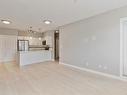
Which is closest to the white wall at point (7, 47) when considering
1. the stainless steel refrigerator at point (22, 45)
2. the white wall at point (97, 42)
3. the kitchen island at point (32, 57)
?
the stainless steel refrigerator at point (22, 45)

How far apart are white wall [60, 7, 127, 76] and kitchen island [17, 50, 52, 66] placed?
213 cm

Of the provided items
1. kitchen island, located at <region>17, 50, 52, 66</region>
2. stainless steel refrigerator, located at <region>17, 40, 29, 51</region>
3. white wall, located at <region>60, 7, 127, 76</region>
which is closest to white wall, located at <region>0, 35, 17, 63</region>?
stainless steel refrigerator, located at <region>17, 40, 29, 51</region>

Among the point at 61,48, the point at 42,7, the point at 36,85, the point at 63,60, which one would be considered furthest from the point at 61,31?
the point at 36,85

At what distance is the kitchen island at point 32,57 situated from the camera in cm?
640

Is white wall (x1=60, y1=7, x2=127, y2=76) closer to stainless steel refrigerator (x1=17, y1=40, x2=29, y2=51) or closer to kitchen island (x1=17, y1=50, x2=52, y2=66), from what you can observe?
kitchen island (x1=17, y1=50, x2=52, y2=66)

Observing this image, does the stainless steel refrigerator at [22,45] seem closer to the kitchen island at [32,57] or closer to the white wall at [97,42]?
the kitchen island at [32,57]

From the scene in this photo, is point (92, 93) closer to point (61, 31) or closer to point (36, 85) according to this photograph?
point (36, 85)

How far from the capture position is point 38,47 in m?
8.66

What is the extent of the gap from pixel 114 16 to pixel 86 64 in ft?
7.82

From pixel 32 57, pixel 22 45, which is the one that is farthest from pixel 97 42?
pixel 22 45

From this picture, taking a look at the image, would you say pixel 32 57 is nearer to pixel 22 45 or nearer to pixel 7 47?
pixel 22 45

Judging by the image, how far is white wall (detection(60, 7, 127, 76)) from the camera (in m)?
3.88

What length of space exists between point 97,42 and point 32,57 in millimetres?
4315

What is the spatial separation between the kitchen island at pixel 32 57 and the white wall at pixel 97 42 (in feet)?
6.99
